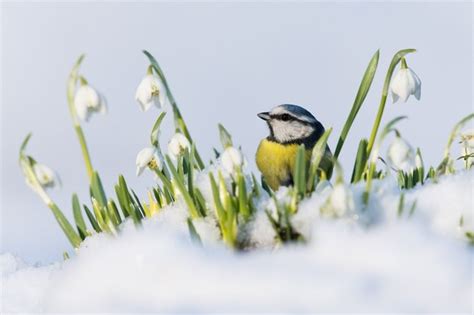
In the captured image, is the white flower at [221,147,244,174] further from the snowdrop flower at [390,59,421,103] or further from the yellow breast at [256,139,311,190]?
the yellow breast at [256,139,311,190]

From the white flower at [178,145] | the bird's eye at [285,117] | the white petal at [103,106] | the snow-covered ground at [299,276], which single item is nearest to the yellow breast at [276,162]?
the bird's eye at [285,117]

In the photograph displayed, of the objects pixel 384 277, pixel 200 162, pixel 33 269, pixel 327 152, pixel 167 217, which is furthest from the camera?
pixel 327 152

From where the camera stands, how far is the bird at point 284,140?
432cm

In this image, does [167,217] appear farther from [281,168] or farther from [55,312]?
[281,168]

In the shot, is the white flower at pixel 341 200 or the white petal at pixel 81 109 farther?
the white petal at pixel 81 109

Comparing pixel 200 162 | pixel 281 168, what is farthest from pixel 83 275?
pixel 281 168

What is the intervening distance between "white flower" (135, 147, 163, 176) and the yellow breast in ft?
3.15

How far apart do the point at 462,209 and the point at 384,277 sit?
0.75 metres

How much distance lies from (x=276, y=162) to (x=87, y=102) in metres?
1.63

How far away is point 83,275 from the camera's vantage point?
2.37m

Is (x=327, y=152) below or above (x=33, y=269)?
above

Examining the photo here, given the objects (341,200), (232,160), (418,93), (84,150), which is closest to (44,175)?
(84,150)

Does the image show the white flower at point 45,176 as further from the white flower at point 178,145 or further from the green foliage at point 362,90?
the green foliage at point 362,90

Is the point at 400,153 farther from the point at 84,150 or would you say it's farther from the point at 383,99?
the point at 84,150
